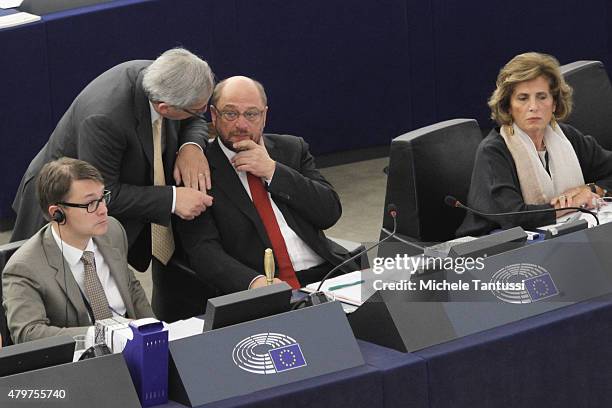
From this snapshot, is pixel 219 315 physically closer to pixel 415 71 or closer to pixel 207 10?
pixel 207 10

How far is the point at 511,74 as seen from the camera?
191 inches

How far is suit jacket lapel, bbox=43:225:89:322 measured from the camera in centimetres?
374

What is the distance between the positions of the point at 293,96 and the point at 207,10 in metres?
0.78

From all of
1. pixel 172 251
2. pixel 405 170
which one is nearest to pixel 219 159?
pixel 172 251

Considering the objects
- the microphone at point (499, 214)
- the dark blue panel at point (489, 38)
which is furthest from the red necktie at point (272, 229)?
the dark blue panel at point (489, 38)

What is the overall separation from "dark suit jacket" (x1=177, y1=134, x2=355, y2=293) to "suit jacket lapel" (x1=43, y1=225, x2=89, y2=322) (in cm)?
66

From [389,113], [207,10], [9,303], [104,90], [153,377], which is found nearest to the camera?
[153,377]

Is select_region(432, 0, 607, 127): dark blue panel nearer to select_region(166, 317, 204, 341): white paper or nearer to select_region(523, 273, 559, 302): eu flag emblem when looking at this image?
select_region(523, 273, 559, 302): eu flag emblem

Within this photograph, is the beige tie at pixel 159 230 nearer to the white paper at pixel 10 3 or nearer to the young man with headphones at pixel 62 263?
the young man with headphones at pixel 62 263

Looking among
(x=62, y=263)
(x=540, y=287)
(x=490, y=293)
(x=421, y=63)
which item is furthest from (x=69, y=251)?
(x=421, y=63)

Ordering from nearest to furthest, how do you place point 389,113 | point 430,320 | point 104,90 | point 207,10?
1. point 430,320
2. point 104,90
3. point 207,10
4. point 389,113

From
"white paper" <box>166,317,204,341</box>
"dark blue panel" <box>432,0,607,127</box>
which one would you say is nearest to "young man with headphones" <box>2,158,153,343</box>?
"white paper" <box>166,317,204,341</box>

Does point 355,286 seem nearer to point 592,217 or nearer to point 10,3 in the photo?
point 592,217

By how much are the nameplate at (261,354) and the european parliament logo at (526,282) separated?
0.52 m
